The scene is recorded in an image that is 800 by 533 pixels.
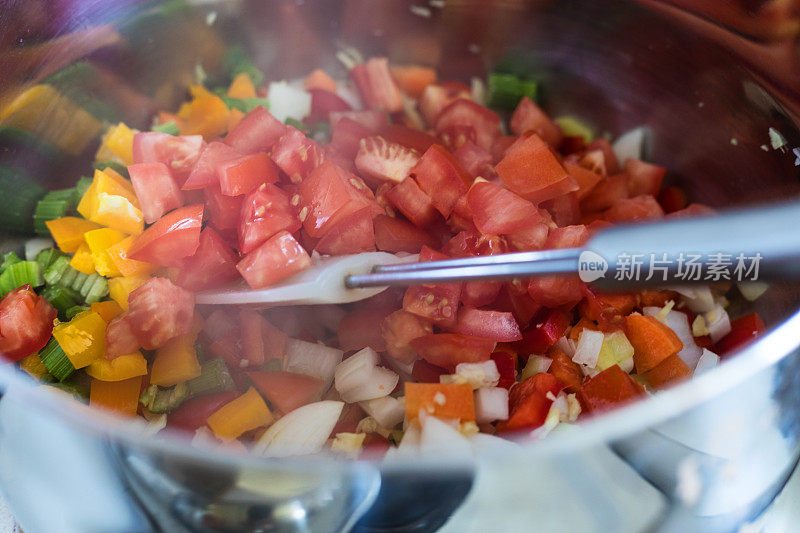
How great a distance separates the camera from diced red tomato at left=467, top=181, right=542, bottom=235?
1.05 m

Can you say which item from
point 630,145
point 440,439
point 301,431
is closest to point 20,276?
point 301,431

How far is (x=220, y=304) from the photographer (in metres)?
1.05

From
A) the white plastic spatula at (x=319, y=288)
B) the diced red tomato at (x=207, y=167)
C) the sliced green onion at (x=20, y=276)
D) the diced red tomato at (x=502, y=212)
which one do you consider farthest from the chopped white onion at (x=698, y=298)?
the sliced green onion at (x=20, y=276)

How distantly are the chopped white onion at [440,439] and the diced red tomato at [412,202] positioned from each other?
1.35ft

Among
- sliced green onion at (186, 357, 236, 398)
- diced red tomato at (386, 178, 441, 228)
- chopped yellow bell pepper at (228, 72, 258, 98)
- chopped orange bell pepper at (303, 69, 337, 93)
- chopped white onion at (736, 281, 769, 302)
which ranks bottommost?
chopped white onion at (736, 281, 769, 302)

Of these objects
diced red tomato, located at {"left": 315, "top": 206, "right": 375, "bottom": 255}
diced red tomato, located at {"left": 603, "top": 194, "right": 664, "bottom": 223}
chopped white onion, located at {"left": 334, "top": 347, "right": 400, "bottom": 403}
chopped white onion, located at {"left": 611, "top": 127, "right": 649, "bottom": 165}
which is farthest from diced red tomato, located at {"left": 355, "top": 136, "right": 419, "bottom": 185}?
chopped white onion, located at {"left": 611, "top": 127, "right": 649, "bottom": 165}

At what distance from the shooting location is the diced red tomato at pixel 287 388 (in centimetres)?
101

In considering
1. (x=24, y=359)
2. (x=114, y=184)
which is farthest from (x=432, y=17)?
(x=24, y=359)

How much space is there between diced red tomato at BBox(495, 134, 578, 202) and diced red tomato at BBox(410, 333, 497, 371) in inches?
12.4

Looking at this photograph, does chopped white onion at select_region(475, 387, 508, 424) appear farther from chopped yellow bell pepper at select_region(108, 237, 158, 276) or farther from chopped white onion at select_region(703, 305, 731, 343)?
chopped yellow bell pepper at select_region(108, 237, 158, 276)

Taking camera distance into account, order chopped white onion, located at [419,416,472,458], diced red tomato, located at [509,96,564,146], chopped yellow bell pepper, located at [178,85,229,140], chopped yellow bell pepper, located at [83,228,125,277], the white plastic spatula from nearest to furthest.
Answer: chopped white onion, located at [419,416,472,458], the white plastic spatula, chopped yellow bell pepper, located at [83,228,125,277], chopped yellow bell pepper, located at [178,85,229,140], diced red tomato, located at [509,96,564,146]

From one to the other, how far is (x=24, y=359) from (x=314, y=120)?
81 centimetres

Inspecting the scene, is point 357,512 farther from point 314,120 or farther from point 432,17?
point 432,17

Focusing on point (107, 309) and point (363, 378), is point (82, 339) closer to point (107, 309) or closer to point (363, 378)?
point (107, 309)
